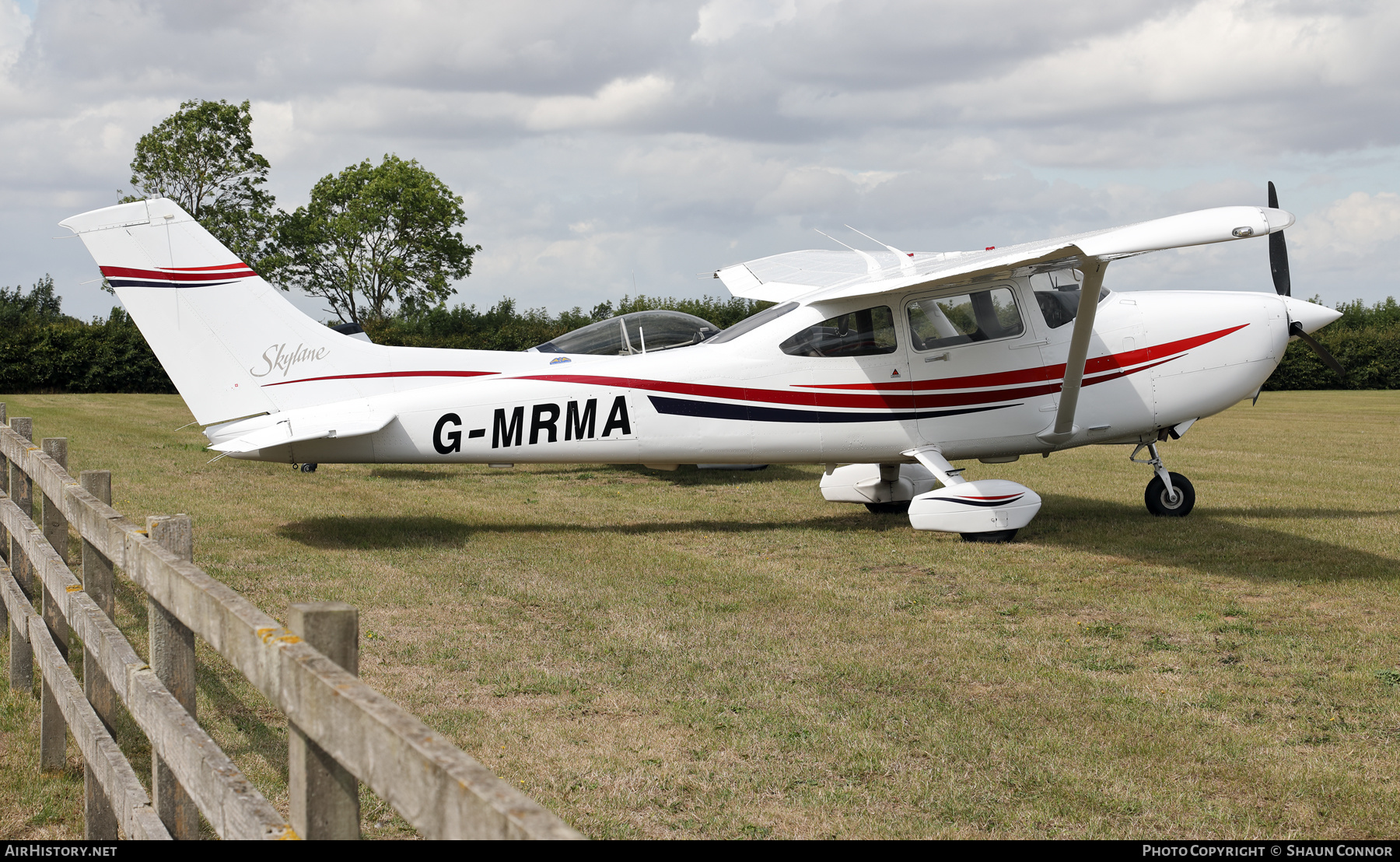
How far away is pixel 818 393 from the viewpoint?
392 inches

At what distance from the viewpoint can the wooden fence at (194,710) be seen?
1.64 m

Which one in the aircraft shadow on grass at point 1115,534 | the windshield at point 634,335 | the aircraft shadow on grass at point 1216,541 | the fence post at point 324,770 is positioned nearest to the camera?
the fence post at point 324,770

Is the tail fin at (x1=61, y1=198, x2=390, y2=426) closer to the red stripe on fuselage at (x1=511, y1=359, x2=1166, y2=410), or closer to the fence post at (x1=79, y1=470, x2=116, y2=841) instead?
the red stripe on fuselage at (x1=511, y1=359, x2=1166, y2=410)

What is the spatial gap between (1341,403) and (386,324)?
120 feet

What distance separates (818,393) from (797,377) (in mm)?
247

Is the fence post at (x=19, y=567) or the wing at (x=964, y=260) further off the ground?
the wing at (x=964, y=260)

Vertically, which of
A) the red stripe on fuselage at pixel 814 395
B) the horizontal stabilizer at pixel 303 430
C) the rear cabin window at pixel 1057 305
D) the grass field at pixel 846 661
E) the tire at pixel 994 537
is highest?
the rear cabin window at pixel 1057 305

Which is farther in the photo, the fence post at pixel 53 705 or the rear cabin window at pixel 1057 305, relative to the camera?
the rear cabin window at pixel 1057 305

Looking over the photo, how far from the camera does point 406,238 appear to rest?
2005 inches

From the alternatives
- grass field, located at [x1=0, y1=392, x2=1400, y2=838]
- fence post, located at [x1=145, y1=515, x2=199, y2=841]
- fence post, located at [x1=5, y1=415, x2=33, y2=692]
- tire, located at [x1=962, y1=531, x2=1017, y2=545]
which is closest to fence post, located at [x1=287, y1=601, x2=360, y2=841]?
fence post, located at [x1=145, y1=515, x2=199, y2=841]

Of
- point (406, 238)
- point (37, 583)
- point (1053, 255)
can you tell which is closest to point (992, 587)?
point (1053, 255)

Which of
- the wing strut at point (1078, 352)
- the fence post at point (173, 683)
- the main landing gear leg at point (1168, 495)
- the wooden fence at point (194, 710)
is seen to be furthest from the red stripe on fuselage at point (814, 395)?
the fence post at point (173, 683)

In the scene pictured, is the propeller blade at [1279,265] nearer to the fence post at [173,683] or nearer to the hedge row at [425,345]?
the fence post at [173,683]

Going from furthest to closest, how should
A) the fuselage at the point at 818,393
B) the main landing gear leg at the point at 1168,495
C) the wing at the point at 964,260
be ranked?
the main landing gear leg at the point at 1168,495
the fuselage at the point at 818,393
the wing at the point at 964,260
